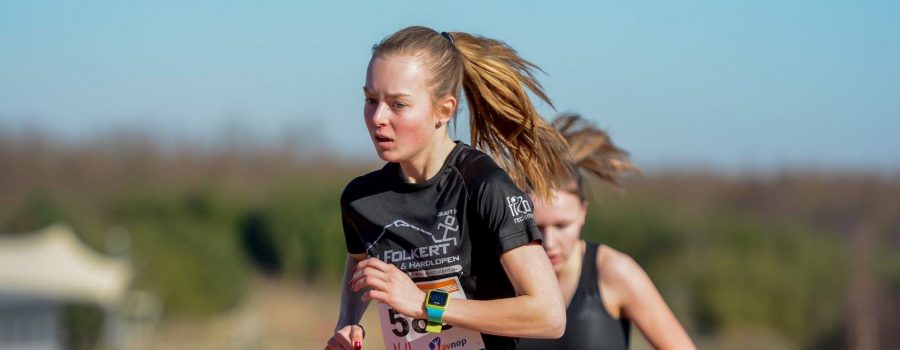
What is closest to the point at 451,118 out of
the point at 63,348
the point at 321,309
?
the point at 63,348

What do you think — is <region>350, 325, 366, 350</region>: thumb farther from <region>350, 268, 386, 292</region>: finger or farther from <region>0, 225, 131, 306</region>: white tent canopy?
<region>0, 225, 131, 306</region>: white tent canopy

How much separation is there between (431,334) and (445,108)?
63cm

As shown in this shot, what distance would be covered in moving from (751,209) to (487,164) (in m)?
25.1

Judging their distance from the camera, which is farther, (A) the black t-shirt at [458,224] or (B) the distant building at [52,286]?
(B) the distant building at [52,286]

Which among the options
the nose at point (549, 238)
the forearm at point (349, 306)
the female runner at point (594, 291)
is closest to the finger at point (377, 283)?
the forearm at point (349, 306)

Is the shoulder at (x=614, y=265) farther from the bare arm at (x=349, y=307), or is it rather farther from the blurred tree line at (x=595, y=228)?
the blurred tree line at (x=595, y=228)

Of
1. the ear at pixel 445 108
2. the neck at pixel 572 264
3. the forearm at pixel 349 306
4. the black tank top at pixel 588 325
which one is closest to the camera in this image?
the ear at pixel 445 108

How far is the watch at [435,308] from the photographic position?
3135mm

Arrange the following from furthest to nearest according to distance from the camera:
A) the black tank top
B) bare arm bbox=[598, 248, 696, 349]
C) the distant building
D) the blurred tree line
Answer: the distant building
the blurred tree line
the black tank top
bare arm bbox=[598, 248, 696, 349]

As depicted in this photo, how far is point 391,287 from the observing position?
3.11m

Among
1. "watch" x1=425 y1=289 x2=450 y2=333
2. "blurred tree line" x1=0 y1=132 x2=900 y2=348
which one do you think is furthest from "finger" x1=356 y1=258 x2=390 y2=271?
"blurred tree line" x1=0 y1=132 x2=900 y2=348

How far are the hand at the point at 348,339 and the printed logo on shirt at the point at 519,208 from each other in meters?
0.59

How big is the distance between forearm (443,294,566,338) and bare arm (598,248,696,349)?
1.26m

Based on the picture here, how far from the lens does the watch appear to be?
123 inches
